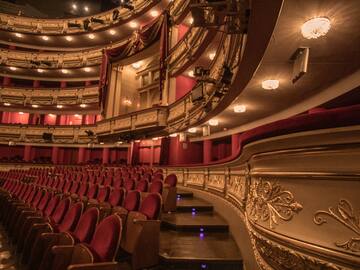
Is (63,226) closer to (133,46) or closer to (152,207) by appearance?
(152,207)

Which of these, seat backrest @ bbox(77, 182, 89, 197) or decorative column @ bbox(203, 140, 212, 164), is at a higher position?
decorative column @ bbox(203, 140, 212, 164)

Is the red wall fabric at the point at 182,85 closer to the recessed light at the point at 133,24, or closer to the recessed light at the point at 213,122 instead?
the recessed light at the point at 213,122

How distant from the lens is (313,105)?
7.90 feet

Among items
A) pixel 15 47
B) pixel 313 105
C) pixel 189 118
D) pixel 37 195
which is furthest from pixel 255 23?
pixel 15 47

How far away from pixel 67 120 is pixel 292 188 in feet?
29.7

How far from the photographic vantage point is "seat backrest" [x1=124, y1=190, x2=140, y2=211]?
4.76 feet

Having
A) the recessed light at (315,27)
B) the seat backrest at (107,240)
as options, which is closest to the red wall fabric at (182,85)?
the recessed light at (315,27)

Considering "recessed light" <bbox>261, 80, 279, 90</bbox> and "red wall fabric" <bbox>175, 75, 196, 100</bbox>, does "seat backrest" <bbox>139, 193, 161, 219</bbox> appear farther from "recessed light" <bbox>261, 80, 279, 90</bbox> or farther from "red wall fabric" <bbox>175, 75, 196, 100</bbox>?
"red wall fabric" <bbox>175, 75, 196, 100</bbox>

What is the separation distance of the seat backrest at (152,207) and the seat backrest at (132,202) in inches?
2.3

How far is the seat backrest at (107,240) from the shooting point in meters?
0.82

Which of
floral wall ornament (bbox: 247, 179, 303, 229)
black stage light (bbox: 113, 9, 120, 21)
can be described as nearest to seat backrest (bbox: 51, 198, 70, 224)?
floral wall ornament (bbox: 247, 179, 303, 229)

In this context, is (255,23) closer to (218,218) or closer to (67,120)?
(218,218)

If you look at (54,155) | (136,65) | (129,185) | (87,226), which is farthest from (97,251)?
(54,155)

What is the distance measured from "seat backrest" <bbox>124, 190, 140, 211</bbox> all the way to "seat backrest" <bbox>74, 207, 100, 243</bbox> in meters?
0.39
